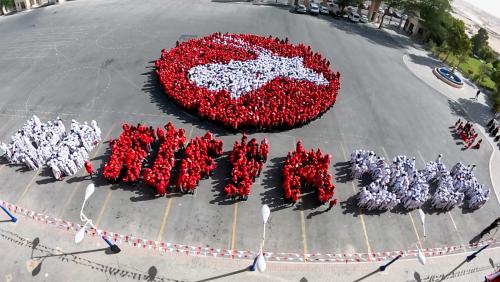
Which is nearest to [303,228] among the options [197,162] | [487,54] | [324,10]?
[197,162]

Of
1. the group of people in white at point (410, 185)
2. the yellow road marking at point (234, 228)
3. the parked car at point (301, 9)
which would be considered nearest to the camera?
the yellow road marking at point (234, 228)

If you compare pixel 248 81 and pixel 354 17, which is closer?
pixel 248 81

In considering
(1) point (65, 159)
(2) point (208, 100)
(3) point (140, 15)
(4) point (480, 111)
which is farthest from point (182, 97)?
(4) point (480, 111)

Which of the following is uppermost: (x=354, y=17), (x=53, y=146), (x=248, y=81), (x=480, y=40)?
(x=354, y=17)

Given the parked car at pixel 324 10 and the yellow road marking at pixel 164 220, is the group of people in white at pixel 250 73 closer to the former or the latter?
the yellow road marking at pixel 164 220

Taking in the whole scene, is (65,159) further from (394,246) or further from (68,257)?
(394,246)

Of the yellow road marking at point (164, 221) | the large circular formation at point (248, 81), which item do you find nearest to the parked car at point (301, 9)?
the large circular formation at point (248, 81)

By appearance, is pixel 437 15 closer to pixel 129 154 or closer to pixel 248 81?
pixel 248 81

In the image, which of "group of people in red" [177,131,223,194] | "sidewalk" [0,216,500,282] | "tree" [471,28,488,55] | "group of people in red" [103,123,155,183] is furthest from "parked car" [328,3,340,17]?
"sidewalk" [0,216,500,282]
